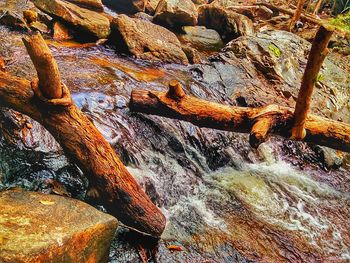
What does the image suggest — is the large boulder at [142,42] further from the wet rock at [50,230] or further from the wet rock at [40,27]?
the wet rock at [50,230]

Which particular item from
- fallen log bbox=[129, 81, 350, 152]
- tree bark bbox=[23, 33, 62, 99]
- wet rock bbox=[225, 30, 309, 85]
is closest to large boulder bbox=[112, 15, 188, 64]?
wet rock bbox=[225, 30, 309, 85]

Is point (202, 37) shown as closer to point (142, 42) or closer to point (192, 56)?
point (192, 56)

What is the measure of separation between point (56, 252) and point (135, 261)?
108cm

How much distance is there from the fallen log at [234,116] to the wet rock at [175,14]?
26.5ft

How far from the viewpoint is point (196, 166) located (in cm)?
519

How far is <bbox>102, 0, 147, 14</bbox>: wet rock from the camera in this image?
13828 millimetres

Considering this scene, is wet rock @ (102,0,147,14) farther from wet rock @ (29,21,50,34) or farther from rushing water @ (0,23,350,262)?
rushing water @ (0,23,350,262)

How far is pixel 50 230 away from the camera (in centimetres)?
249

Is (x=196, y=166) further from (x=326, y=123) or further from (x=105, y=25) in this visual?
(x=105, y=25)

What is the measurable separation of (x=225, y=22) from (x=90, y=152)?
35.4 feet

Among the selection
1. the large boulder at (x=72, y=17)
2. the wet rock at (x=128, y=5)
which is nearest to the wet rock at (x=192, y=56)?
the large boulder at (x=72, y=17)

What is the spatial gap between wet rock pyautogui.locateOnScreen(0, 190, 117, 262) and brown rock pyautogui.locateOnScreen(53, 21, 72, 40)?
636 centimetres

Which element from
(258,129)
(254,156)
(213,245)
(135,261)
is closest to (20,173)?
(135,261)

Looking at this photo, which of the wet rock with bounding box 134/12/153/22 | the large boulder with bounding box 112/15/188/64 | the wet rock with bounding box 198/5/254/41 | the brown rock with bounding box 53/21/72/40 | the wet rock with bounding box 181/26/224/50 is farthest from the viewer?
the wet rock with bounding box 134/12/153/22
